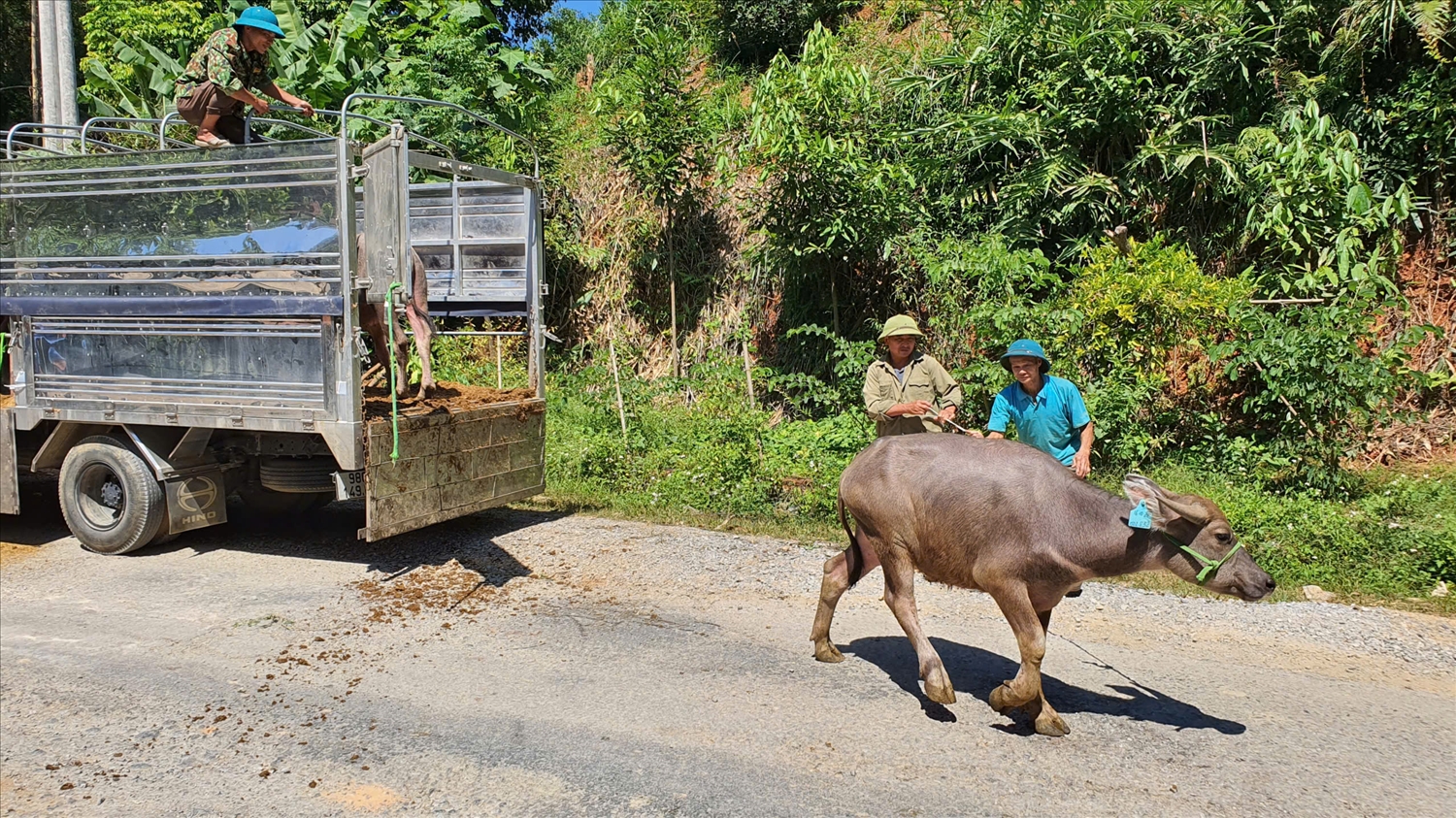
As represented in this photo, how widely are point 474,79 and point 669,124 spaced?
10.7 feet

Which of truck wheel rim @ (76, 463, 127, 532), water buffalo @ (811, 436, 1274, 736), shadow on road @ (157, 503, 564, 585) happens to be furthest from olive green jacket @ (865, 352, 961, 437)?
truck wheel rim @ (76, 463, 127, 532)

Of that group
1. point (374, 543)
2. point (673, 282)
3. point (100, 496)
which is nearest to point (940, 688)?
point (374, 543)

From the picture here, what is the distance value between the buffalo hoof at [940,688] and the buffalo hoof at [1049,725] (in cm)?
40

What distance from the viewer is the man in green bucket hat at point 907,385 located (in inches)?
266

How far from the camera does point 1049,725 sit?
444 cm

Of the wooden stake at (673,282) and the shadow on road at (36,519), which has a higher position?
the wooden stake at (673,282)

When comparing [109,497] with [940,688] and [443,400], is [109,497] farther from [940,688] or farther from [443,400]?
[940,688]

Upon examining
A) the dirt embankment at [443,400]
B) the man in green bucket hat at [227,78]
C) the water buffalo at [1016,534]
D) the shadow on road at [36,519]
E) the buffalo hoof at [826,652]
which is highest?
the man in green bucket hat at [227,78]

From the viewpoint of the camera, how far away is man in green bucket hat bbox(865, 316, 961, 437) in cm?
677

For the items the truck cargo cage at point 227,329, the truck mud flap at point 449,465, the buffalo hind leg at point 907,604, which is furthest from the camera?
the truck mud flap at point 449,465

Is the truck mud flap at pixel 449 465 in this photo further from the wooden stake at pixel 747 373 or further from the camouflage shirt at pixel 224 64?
the wooden stake at pixel 747 373

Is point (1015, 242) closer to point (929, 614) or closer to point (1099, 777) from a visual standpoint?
point (929, 614)

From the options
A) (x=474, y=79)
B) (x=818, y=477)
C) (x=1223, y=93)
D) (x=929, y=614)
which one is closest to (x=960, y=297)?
(x=818, y=477)

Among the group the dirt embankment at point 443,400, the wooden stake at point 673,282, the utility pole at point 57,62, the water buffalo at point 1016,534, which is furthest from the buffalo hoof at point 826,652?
the utility pole at point 57,62
